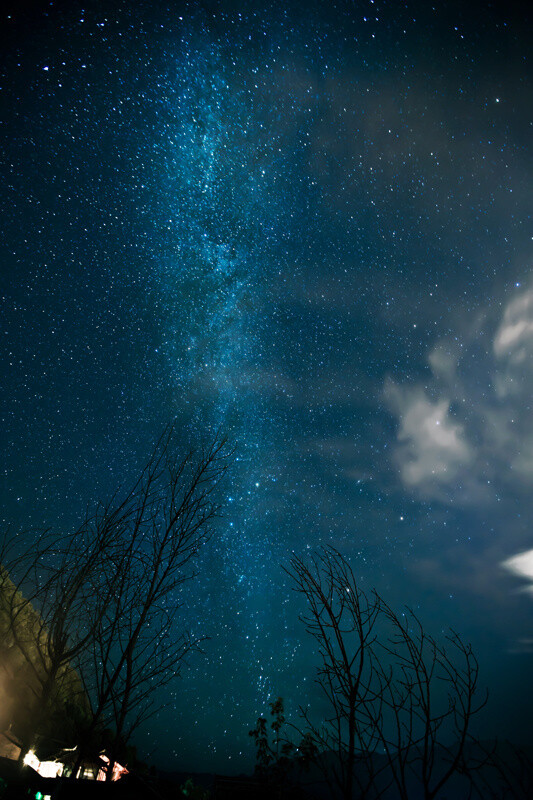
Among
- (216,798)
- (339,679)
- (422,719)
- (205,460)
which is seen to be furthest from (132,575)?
(216,798)

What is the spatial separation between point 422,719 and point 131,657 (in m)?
3.29

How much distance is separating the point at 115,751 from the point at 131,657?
35.3 inches

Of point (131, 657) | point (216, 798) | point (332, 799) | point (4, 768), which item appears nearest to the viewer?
point (332, 799)

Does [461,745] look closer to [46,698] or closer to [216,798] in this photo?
[46,698]

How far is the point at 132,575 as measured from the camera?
5.73 meters

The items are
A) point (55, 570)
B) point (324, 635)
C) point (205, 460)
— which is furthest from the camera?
point (55, 570)

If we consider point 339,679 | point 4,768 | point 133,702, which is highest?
point 339,679

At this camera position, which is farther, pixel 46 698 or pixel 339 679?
pixel 46 698

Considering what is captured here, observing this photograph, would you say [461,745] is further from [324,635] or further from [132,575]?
[132,575]

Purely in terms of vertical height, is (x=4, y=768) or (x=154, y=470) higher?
(x=154, y=470)

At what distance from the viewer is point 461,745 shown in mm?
3033

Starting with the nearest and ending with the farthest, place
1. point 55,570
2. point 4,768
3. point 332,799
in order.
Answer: point 332,799
point 55,570
point 4,768

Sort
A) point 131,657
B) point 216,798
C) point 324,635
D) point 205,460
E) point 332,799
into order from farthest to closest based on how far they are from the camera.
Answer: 1. point 216,798
2. point 205,460
3. point 131,657
4. point 324,635
5. point 332,799

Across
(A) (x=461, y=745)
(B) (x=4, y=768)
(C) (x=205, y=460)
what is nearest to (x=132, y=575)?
(C) (x=205, y=460)
